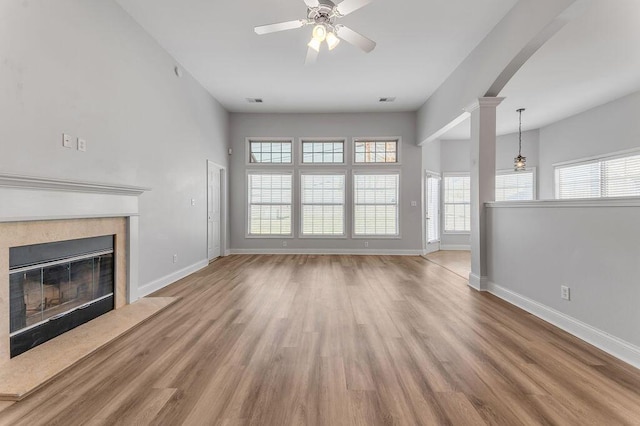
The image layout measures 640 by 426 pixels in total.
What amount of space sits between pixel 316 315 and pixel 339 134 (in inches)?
198

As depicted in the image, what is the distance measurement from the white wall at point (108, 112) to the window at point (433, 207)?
17.4 feet

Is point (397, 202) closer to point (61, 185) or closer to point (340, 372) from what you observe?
point (340, 372)

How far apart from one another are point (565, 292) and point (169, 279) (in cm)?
474

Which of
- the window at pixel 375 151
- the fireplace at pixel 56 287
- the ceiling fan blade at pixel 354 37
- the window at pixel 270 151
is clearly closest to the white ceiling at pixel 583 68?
the window at pixel 375 151

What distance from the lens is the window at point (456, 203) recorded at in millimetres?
A: 7938

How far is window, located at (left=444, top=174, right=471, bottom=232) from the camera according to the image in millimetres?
7938

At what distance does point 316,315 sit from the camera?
2.97 meters

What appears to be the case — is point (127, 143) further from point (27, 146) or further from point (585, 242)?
point (585, 242)

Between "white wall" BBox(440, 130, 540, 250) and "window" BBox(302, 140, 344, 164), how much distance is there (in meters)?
3.05

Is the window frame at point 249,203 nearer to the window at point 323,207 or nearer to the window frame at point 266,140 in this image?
the window frame at point 266,140

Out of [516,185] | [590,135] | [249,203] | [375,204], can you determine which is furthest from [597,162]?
[249,203]

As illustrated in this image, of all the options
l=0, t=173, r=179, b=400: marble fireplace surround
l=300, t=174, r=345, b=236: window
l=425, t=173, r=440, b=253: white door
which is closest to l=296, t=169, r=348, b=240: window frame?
l=300, t=174, r=345, b=236: window

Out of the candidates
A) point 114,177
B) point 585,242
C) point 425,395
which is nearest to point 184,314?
point 114,177

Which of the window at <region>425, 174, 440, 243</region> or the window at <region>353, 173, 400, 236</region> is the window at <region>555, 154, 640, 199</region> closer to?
the window at <region>425, 174, 440, 243</region>
